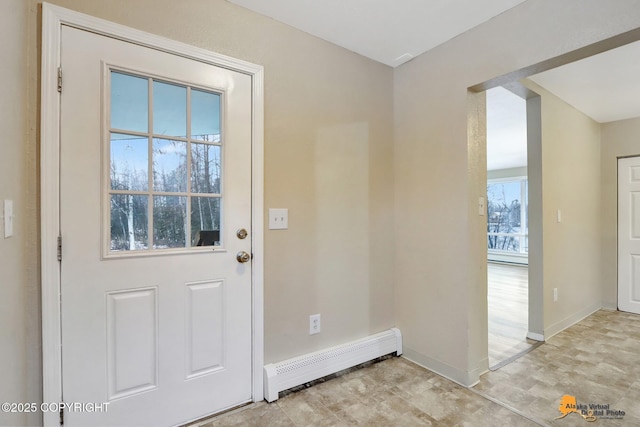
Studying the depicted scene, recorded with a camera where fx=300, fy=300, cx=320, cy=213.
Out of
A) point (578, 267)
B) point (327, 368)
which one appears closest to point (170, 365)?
point (327, 368)

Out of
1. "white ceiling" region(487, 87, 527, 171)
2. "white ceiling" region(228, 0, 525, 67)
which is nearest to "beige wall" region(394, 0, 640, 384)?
"white ceiling" region(228, 0, 525, 67)

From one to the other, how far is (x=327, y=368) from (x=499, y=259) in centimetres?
690

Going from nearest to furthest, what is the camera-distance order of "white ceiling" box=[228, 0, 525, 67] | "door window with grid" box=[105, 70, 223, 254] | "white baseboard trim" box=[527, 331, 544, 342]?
"door window with grid" box=[105, 70, 223, 254], "white ceiling" box=[228, 0, 525, 67], "white baseboard trim" box=[527, 331, 544, 342]

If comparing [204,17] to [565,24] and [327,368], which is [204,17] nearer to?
[565,24]

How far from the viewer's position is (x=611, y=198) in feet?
12.1

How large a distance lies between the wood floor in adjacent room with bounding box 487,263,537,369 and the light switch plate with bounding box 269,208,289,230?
1860 millimetres

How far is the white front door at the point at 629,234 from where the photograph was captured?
3537 mm

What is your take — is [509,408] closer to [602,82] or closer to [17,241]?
[17,241]

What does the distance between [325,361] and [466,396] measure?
35.4 inches

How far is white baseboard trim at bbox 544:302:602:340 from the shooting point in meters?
2.83

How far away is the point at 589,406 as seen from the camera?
1.77 meters

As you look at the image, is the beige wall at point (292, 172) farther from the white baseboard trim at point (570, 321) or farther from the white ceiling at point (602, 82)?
the white baseboard trim at point (570, 321)

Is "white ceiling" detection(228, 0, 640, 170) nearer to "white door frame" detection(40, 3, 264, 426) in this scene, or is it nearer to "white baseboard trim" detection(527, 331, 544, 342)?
"white door frame" detection(40, 3, 264, 426)

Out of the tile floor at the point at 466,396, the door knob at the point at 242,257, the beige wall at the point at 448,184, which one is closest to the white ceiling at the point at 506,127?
the beige wall at the point at 448,184
